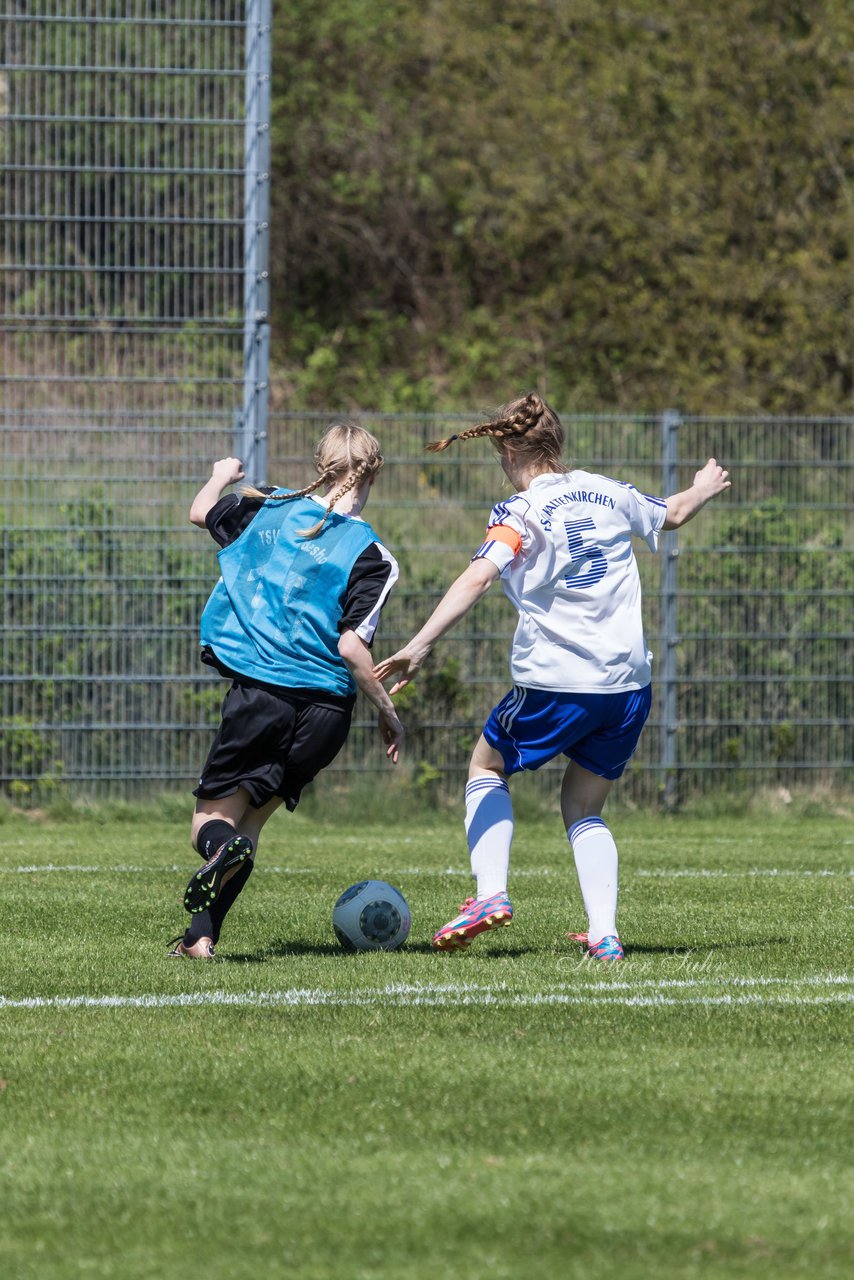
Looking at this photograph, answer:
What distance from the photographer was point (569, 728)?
5793 millimetres

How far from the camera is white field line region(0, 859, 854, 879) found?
8.14 metres

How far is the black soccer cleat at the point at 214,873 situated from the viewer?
5.64 m

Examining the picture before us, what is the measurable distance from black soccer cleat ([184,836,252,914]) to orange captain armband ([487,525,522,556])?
1238 mm

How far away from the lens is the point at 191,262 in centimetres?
1103

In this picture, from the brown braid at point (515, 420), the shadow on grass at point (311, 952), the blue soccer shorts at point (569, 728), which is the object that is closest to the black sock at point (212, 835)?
the shadow on grass at point (311, 952)

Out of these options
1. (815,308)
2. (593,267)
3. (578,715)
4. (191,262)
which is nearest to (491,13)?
(593,267)

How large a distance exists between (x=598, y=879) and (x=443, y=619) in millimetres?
974

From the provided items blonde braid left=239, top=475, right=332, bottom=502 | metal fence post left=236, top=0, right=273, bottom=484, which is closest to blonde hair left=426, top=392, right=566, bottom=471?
blonde braid left=239, top=475, right=332, bottom=502

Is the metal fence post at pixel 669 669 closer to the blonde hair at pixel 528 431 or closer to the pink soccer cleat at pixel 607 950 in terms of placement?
the blonde hair at pixel 528 431

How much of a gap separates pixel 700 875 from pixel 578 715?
8.81 feet

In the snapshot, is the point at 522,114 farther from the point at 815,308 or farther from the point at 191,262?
the point at 191,262

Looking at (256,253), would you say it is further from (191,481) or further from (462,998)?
Answer: (462,998)

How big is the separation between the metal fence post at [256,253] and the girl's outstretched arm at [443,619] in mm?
5241

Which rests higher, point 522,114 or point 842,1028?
point 522,114
